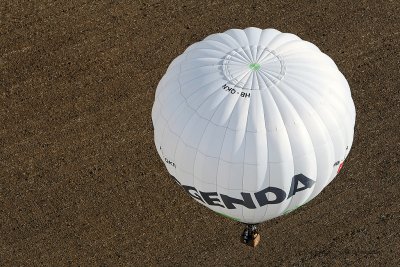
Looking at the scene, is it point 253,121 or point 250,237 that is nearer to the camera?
point 253,121

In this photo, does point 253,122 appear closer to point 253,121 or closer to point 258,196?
point 253,121

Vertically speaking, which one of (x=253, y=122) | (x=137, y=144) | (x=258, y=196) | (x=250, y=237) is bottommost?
(x=250, y=237)

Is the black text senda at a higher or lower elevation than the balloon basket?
higher

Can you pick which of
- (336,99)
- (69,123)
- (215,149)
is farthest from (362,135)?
(69,123)

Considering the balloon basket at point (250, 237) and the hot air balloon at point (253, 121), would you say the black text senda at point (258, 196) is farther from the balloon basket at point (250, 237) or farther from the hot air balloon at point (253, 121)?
the balloon basket at point (250, 237)

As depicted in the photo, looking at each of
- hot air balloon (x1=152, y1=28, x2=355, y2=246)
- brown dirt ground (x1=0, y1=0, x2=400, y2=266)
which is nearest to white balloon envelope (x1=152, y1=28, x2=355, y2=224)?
hot air balloon (x1=152, y1=28, x2=355, y2=246)

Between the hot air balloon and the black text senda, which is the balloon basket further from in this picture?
the black text senda

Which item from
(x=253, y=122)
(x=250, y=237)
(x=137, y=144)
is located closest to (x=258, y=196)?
(x=253, y=122)

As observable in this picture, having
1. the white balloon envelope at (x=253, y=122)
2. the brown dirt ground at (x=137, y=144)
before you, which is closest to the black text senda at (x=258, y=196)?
the white balloon envelope at (x=253, y=122)
